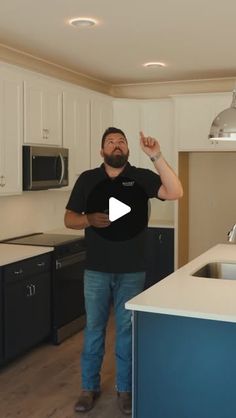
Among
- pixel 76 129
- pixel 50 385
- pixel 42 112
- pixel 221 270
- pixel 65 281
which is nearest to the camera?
pixel 221 270

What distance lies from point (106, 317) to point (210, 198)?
3.15m

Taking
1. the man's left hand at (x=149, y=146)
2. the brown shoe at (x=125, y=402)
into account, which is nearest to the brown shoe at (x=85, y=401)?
the brown shoe at (x=125, y=402)

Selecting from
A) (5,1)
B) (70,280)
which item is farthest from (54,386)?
(5,1)

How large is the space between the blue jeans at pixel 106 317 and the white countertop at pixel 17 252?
0.89 metres

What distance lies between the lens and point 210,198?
5.94 meters

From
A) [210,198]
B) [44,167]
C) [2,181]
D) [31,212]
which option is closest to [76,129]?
[44,167]

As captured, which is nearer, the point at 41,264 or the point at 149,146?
the point at 149,146

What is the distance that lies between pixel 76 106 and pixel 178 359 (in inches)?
131

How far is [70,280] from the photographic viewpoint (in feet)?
14.9

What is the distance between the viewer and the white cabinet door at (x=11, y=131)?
13.4 feet

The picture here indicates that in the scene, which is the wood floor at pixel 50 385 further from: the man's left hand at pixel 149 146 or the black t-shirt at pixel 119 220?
the man's left hand at pixel 149 146
